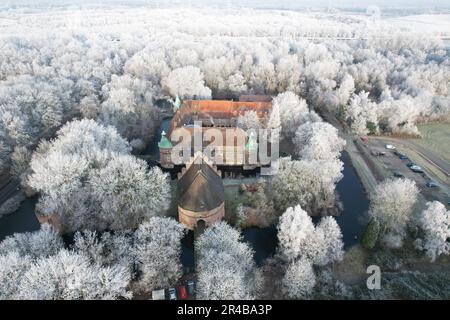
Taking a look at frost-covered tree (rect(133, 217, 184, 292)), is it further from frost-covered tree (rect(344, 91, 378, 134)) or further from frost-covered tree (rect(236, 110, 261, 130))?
frost-covered tree (rect(344, 91, 378, 134))

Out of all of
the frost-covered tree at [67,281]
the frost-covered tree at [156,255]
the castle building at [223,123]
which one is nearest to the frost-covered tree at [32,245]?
the frost-covered tree at [67,281]

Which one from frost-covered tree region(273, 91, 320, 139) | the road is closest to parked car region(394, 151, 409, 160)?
the road

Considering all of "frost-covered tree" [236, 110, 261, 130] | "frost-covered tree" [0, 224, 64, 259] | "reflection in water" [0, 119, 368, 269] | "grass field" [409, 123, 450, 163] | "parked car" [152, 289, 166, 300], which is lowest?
"reflection in water" [0, 119, 368, 269]

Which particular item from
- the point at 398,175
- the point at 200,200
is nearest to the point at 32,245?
the point at 200,200

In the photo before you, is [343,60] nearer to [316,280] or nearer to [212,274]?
[316,280]

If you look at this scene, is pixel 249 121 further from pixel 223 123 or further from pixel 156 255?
pixel 156 255

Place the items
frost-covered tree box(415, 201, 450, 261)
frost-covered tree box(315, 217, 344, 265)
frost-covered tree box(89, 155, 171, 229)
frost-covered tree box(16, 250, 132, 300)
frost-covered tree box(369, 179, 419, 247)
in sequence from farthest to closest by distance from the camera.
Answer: frost-covered tree box(369, 179, 419, 247) < frost-covered tree box(89, 155, 171, 229) < frost-covered tree box(415, 201, 450, 261) < frost-covered tree box(315, 217, 344, 265) < frost-covered tree box(16, 250, 132, 300)
